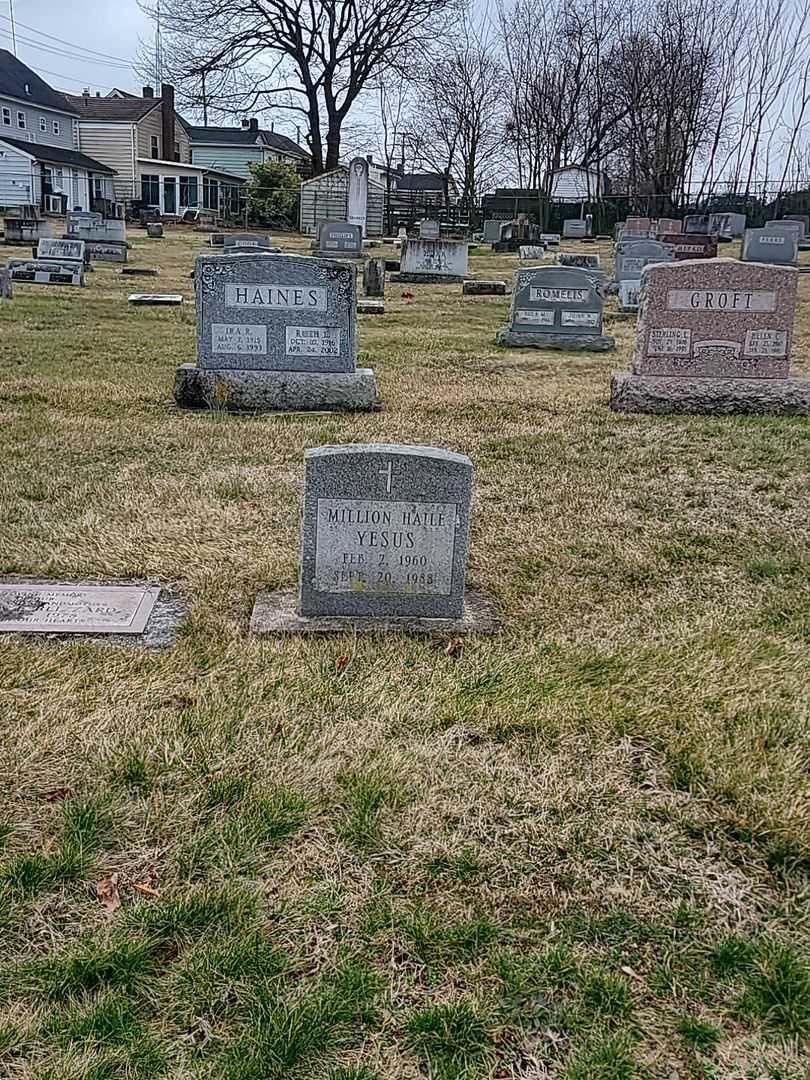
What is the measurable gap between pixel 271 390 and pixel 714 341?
387 cm

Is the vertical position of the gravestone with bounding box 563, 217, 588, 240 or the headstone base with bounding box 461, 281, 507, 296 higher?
the gravestone with bounding box 563, 217, 588, 240

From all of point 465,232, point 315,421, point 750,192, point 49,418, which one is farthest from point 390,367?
point 750,192

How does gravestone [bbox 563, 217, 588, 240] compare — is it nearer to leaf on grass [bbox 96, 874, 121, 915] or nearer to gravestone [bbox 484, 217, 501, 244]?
gravestone [bbox 484, 217, 501, 244]

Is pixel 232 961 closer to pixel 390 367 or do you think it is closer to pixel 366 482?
pixel 366 482

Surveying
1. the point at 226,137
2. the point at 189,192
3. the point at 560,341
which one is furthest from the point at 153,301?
the point at 226,137

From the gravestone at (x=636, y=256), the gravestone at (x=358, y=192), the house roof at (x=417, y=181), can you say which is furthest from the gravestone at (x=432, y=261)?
the house roof at (x=417, y=181)

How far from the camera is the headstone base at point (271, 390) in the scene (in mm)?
7496

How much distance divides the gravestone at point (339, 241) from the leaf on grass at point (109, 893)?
969 inches

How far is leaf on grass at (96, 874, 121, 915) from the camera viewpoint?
213 centimetres

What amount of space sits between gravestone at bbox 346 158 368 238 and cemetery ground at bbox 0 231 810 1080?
28.9 m

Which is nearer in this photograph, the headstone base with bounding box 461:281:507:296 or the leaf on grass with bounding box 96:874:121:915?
the leaf on grass with bounding box 96:874:121:915

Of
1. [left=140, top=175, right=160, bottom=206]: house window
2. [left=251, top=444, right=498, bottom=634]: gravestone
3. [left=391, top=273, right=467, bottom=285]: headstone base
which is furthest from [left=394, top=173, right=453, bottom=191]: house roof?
[left=251, top=444, right=498, bottom=634]: gravestone

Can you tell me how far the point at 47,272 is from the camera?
1689cm

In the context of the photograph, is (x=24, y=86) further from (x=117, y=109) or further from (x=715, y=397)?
(x=715, y=397)
